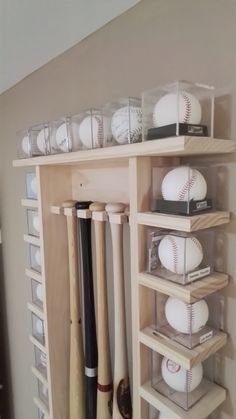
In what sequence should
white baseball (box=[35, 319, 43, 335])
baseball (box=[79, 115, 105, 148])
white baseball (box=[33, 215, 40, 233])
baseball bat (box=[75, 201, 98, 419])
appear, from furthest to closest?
white baseball (box=[35, 319, 43, 335]) < white baseball (box=[33, 215, 40, 233]) < baseball bat (box=[75, 201, 98, 419]) < baseball (box=[79, 115, 105, 148])

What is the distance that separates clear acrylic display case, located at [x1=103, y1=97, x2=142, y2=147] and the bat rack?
4 centimetres

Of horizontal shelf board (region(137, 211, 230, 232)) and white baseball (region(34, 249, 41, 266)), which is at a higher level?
horizontal shelf board (region(137, 211, 230, 232))

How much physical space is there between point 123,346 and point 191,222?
447 millimetres

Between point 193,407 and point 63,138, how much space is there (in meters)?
0.71

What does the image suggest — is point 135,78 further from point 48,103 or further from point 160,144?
point 48,103

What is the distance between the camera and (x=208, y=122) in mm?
565

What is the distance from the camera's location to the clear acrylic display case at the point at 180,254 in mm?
550

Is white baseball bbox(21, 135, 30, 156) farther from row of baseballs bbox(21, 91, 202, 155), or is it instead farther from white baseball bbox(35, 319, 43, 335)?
white baseball bbox(35, 319, 43, 335)

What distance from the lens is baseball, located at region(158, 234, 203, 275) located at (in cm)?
55

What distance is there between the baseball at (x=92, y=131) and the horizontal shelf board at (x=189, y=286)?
331 millimetres

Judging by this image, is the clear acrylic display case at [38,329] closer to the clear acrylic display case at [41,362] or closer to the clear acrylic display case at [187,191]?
the clear acrylic display case at [41,362]

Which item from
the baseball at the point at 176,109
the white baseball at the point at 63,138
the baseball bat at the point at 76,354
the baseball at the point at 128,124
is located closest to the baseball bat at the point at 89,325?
the baseball bat at the point at 76,354

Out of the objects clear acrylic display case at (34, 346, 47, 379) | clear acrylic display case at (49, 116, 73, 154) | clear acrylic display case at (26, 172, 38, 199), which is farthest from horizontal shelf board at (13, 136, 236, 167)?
clear acrylic display case at (34, 346, 47, 379)

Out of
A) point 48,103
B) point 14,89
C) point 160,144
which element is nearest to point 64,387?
point 160,144
